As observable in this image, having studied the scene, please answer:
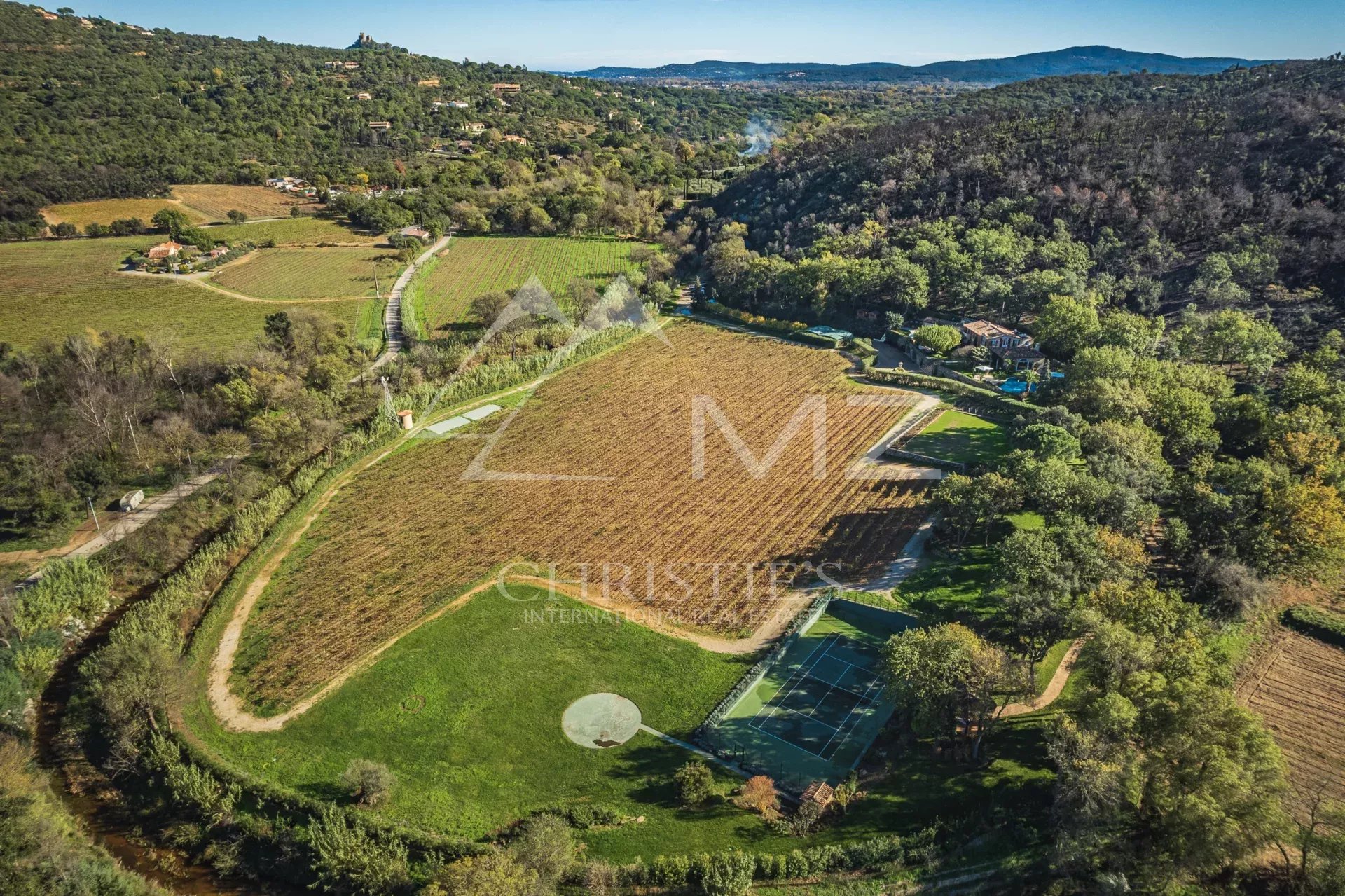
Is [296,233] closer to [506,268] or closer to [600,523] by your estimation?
[506,268]

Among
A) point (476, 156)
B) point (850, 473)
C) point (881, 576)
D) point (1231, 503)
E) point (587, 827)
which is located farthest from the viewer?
point (476, 156)

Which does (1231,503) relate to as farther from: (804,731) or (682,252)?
(682,252)

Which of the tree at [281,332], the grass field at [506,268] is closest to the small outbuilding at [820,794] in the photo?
the tree at [281,332]

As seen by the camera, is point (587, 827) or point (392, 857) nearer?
point (392, 857)

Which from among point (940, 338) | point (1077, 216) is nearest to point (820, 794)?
point (940, 338)

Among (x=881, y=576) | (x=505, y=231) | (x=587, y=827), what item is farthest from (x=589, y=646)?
(x=505, y=231)

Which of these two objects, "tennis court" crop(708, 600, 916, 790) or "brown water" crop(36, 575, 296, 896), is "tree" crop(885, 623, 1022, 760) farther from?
"brown water" crop(36, 575, 296, 896)
